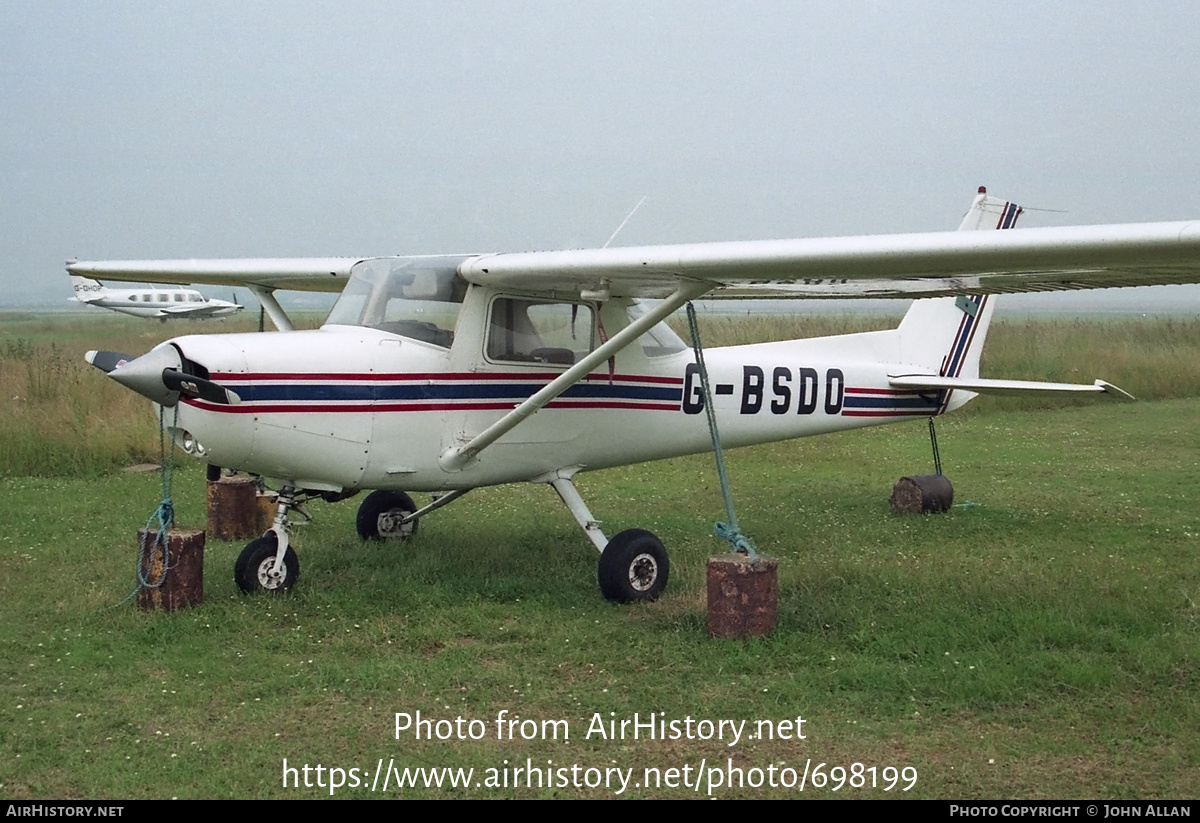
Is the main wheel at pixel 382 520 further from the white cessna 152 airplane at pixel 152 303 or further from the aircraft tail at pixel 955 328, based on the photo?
the white cessna 152 airplane at pixel 152 303

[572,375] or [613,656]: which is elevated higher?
[572,375]

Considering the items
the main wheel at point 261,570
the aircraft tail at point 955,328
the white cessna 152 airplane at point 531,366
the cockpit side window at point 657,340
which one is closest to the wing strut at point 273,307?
the white cessna 152 airplane at point 531,366

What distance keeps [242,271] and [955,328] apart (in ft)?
20.9

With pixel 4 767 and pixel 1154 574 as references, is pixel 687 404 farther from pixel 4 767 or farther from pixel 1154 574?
pixel 4 767

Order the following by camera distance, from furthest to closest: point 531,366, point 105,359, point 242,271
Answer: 1. point 242,271
2. point 531,366
3. point 105,359

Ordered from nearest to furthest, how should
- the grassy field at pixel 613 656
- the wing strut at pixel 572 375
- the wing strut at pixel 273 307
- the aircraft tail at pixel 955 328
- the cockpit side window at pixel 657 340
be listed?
the grassy field at pixel 613 656 → the wing strut at pixel 572 375 → the cockpit side window at pixel 657 340 → the wing strut at pixel 273 307 → the aircraft tail at pixel 955 328

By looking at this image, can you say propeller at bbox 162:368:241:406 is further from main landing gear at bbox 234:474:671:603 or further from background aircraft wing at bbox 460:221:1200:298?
background aircraft wing at bbox 460:221:1200:298

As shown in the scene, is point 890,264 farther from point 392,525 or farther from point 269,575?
point 392,525

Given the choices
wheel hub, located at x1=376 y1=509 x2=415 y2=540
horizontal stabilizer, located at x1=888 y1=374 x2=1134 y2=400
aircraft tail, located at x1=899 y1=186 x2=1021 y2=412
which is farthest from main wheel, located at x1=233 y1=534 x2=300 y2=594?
aircraft tail, located at x1=899 y1=186 x2=1021 y2=412

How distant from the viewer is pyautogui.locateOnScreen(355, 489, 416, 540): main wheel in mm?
8477

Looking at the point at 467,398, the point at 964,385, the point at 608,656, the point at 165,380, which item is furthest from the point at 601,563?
the point at 964,385

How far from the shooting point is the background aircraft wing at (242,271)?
829cm

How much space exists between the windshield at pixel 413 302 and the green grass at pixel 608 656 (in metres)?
1.69

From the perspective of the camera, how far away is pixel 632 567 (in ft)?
22.1
